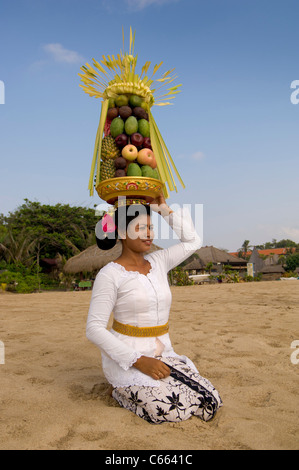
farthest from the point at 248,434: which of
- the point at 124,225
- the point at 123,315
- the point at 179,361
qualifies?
the point at 124,225

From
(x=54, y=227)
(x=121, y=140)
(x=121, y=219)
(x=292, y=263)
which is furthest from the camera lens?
(x=292, y=263)

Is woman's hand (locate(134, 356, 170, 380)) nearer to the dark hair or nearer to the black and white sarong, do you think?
the black and white sarong

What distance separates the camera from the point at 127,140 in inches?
103

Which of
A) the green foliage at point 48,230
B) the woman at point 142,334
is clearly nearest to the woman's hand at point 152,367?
the woman at point 142,334

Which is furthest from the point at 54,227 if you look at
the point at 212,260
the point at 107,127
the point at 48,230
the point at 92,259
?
the point at 107,127

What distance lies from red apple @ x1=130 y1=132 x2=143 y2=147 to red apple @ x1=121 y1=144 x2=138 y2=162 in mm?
52

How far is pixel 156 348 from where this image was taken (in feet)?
7.87

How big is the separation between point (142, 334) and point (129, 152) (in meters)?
1.22

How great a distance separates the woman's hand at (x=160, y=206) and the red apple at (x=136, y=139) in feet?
1.31

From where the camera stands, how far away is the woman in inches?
85.0

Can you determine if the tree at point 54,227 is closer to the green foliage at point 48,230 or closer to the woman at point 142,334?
the green foliage at point 48,230

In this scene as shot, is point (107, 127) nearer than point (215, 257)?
Yes

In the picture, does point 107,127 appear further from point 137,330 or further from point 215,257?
point 215,257

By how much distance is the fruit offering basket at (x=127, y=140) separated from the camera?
248cm
